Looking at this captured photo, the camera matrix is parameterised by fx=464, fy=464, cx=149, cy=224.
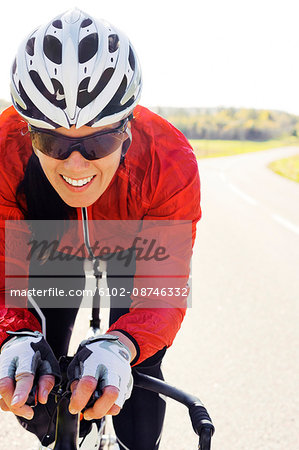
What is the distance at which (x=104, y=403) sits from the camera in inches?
46.7

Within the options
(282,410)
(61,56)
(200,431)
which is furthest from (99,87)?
(282,410)

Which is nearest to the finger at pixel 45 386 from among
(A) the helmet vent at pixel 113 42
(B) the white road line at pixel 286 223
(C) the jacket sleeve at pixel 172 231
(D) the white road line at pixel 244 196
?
(C) the jacket sleeve at pixel 172 231

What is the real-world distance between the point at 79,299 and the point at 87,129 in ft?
2.82

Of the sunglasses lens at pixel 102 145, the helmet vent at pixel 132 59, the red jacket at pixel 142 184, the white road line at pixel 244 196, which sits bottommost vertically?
the white road line at pixel 244 196

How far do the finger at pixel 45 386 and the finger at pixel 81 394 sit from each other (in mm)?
84

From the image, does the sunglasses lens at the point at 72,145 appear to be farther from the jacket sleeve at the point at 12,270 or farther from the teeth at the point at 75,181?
the jacket sleeve at the point at 12,270

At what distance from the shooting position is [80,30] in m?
1.53

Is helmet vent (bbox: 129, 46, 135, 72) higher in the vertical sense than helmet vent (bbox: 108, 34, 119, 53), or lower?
lower

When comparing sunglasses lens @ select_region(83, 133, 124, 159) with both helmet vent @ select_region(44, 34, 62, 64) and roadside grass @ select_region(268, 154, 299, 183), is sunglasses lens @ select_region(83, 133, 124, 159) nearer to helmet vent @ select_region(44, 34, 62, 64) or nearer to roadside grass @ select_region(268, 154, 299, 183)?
helmet vent @ select_region(44, 34, 62, 64)

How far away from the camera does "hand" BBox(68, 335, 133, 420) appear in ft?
3.86

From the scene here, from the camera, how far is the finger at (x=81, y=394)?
1171mm

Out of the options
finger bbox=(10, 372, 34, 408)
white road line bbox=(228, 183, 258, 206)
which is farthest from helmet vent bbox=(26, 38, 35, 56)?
white road line bbox=(228, 183, 258, 206)

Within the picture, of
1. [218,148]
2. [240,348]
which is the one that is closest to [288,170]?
[240,348]

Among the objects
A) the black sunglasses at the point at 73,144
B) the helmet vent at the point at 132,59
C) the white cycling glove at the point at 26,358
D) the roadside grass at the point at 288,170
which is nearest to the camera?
the white cycling glove at the point at 26,358
